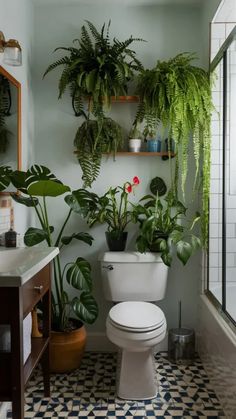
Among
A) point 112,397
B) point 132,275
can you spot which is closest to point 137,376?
point 112,397

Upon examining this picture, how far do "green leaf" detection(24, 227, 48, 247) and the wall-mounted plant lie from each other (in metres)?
0.51

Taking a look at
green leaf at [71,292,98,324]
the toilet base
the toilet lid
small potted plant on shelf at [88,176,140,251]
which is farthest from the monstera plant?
the toilet base

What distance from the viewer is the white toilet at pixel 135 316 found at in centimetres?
199

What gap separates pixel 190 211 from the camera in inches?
107

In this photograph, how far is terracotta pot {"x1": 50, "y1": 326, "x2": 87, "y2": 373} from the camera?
2.33 m

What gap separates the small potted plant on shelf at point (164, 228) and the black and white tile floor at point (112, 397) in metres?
0.72

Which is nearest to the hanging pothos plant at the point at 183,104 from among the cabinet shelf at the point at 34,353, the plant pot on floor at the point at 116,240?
the plant pot on floor at the point at 116,240

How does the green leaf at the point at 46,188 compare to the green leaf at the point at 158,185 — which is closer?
the green leaf at the point at 46,188

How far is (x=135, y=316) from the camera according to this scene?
2.08m

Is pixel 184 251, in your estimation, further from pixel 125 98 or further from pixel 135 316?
pixel 125 98

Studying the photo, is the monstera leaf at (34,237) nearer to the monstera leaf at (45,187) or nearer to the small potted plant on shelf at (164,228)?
the monstera leaf at (45,187)

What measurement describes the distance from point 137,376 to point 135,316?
33 cm

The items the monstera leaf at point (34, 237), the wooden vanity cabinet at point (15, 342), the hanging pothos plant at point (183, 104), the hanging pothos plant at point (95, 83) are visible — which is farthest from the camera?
the hanging pothos plant at point (95, 83)

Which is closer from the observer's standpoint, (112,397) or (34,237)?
(112,397)
